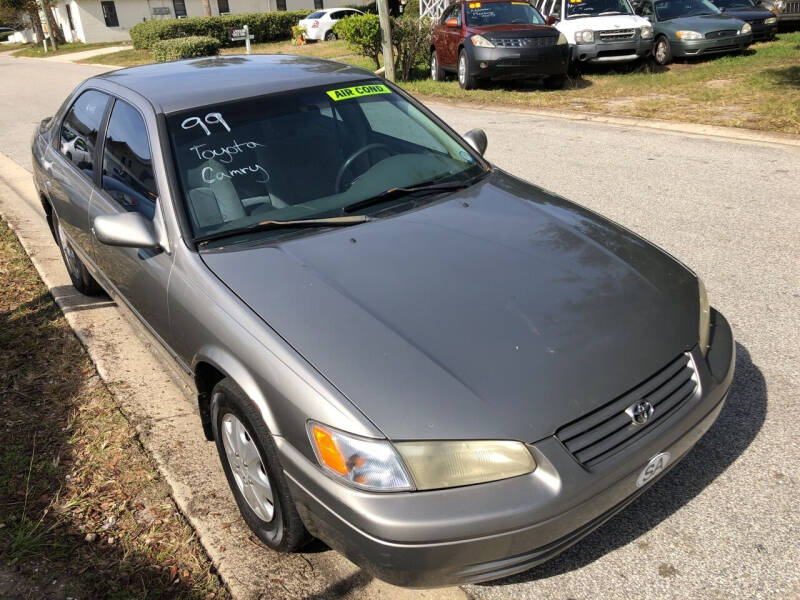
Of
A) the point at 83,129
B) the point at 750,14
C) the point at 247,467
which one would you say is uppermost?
the point at 83,129

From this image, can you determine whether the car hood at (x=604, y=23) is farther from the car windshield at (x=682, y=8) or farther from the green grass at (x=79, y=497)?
the green grass at (x=79, y=497)

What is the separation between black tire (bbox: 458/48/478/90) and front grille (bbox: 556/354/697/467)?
11.7 meters

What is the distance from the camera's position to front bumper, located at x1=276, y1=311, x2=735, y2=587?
205 cm

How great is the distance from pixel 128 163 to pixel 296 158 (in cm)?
88

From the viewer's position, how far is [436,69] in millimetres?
15359

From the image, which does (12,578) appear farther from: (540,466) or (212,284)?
(540,466)

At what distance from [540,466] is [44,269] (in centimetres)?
497

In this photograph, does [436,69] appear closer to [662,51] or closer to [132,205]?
[662,51]

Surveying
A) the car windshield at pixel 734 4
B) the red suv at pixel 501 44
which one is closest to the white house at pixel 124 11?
the car windshield at pixel 734 4

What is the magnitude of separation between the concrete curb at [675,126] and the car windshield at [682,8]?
5.06 meters

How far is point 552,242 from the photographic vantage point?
3.01m

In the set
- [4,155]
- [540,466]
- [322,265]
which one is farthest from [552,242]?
[4,155]

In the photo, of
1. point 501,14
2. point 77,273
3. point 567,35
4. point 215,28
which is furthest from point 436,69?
point 215,28

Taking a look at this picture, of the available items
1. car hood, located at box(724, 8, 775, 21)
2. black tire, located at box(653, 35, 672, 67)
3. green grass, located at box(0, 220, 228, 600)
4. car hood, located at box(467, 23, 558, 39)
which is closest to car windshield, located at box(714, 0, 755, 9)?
car hood, located at box(724, 8, 775, 21)
